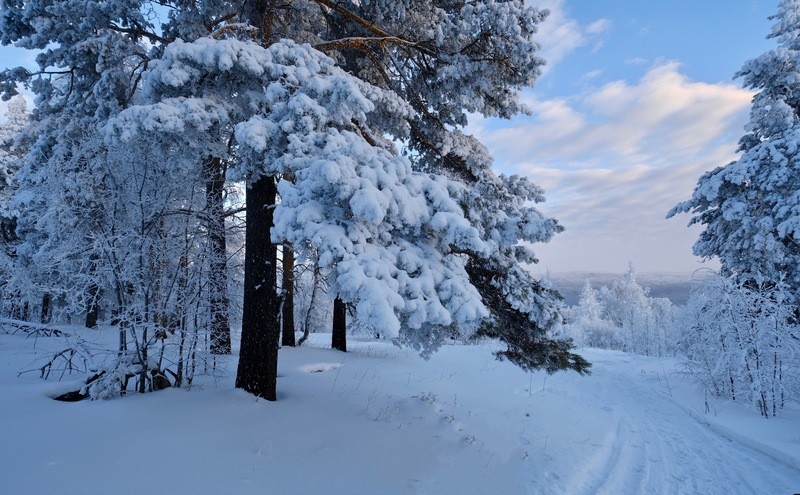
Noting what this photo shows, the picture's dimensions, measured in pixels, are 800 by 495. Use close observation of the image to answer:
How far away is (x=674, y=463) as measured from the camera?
5.73 meters

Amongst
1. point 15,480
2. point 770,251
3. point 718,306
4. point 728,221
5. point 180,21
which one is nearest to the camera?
point 15,480

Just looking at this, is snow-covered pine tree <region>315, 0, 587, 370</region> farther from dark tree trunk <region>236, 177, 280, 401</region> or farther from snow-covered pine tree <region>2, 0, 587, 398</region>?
dark tree trunk <region>236, 177, 280, 401</region>

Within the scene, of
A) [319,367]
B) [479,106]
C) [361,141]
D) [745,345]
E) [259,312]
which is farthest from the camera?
[319,367]

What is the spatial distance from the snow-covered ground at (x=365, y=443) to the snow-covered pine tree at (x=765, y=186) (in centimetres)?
650

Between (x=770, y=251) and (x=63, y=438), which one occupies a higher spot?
(x=770, y=251)

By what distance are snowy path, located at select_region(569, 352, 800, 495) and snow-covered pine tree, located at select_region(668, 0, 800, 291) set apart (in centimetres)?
714

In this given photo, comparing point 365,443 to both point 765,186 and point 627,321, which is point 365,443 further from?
point 627,321

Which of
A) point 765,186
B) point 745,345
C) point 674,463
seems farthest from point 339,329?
point 765,186

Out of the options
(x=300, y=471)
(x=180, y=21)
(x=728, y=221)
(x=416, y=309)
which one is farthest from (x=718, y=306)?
(x=180, y=21)

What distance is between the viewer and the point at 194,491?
10.9 feet

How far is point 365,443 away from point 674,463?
4723 mm

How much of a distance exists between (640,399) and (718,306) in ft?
10.6

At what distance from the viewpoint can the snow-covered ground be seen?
11.9ft

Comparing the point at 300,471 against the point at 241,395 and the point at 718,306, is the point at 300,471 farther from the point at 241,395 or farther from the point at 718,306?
the point at 718,306
